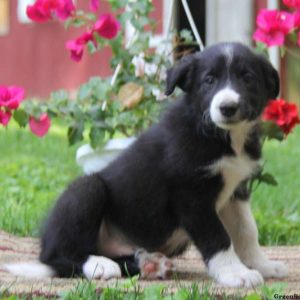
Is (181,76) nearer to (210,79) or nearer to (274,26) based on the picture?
(210,79)

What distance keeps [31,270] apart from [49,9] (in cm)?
227

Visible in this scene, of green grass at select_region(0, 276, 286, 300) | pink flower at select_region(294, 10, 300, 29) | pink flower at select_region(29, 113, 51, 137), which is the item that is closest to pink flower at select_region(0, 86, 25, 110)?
pink flower at select_region(29, 113, 51, 137)

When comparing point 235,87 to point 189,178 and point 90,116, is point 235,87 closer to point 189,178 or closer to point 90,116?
point 189,178

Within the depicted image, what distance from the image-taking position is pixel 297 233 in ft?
19.5

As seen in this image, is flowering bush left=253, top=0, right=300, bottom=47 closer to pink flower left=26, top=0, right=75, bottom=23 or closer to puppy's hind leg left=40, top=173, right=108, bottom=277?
pink flower left=26, top=0, right=75, bottom=23

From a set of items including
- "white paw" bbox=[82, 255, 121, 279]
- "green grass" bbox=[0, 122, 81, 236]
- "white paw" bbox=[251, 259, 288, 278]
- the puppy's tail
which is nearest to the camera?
"white paw" bbox=[82, 255, 121, 279]

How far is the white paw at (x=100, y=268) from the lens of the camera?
13.6 feet

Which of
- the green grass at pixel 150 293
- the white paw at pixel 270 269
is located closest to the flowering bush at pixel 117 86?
the white paw at pixel 270 269

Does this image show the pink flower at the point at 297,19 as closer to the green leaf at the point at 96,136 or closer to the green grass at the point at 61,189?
the green grass at the point at 61,189

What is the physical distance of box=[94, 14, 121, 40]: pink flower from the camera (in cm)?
584

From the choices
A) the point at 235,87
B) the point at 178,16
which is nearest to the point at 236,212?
the point at 235,87

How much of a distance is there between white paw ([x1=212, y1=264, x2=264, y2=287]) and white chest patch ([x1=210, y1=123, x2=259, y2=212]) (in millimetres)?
384

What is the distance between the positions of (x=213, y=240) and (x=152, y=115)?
215 centimetres

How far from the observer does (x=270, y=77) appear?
14.3 ft
